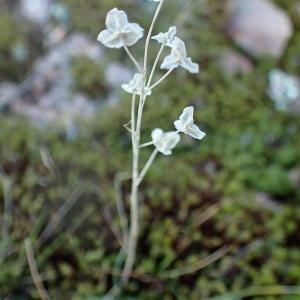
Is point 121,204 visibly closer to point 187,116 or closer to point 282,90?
point 187,116

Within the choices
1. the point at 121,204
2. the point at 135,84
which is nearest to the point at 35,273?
the point at 121,204

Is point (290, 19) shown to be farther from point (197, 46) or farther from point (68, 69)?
point (68, 69)

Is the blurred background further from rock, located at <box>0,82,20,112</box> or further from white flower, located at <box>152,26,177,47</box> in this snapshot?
white flower, located at <box>152,26,177,47</box>

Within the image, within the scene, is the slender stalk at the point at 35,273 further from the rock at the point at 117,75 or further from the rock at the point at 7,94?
the rock at the point at 117,75

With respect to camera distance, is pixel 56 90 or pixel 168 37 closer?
pixel 168 37

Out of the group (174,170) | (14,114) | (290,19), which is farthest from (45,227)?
(290,19)

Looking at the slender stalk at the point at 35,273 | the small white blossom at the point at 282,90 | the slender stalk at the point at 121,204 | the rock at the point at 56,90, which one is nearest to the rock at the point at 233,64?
the small white blossom at the point at 282,90
